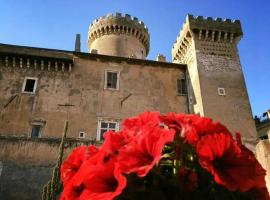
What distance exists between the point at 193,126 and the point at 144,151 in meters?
0.32

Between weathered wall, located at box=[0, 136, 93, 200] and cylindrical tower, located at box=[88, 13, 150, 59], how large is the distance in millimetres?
14928

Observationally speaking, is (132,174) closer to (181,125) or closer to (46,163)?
(181,125)

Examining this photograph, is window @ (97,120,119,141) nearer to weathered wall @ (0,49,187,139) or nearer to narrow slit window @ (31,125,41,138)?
weathered wall @ (0,49,187,139)

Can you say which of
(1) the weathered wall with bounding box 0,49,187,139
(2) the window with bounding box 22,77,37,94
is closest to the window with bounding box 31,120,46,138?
(1) the weathered wall with bounding box 0,49,187,139

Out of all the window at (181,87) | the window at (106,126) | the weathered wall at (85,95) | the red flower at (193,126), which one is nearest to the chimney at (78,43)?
the weathered wall at (85,95)

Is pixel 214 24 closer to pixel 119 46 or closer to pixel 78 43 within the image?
pixel 119 46

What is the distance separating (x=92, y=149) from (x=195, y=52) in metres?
18.3

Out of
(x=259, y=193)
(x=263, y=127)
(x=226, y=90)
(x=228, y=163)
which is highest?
(x=263, y=127)

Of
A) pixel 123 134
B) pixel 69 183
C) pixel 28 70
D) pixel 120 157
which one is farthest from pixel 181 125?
pixel 28 70

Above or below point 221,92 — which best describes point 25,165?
below

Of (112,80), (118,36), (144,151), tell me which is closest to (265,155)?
(144,151)

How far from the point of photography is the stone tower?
17016 millimetres

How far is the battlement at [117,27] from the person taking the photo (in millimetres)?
27016

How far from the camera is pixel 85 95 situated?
1798 centimetres
